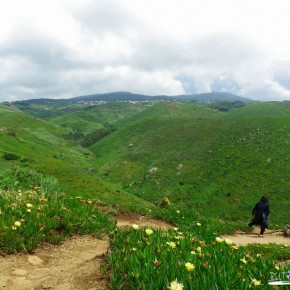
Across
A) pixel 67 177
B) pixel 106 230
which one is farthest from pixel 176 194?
pixel 106 230

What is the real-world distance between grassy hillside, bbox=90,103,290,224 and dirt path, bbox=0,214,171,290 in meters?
67.6

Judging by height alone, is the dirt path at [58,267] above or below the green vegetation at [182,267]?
below

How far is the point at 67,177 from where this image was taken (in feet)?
247

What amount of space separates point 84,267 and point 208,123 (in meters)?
134

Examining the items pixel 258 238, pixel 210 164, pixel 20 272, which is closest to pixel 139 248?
pixel 20 272

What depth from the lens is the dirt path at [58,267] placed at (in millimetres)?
5453

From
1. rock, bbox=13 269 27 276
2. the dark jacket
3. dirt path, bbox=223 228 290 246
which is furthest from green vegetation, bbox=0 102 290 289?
the dark jacket

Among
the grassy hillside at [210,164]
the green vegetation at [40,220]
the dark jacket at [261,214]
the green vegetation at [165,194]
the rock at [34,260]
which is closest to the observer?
the green vegetation at [165,194]

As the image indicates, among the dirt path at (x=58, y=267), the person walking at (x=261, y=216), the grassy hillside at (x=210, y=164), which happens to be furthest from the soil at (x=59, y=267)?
the grassy hillside at (x=210, y=164)

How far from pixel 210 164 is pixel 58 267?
95967 mm

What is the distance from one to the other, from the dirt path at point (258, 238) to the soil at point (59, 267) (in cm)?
1194

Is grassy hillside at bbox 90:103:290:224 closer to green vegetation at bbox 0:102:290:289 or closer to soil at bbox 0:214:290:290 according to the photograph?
green vegetation at bbox 0:102:290:289

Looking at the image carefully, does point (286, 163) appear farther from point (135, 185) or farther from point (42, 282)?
point (42, 282)

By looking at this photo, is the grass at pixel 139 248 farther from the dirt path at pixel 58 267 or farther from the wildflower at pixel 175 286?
the dirt path at pixel 58 267
